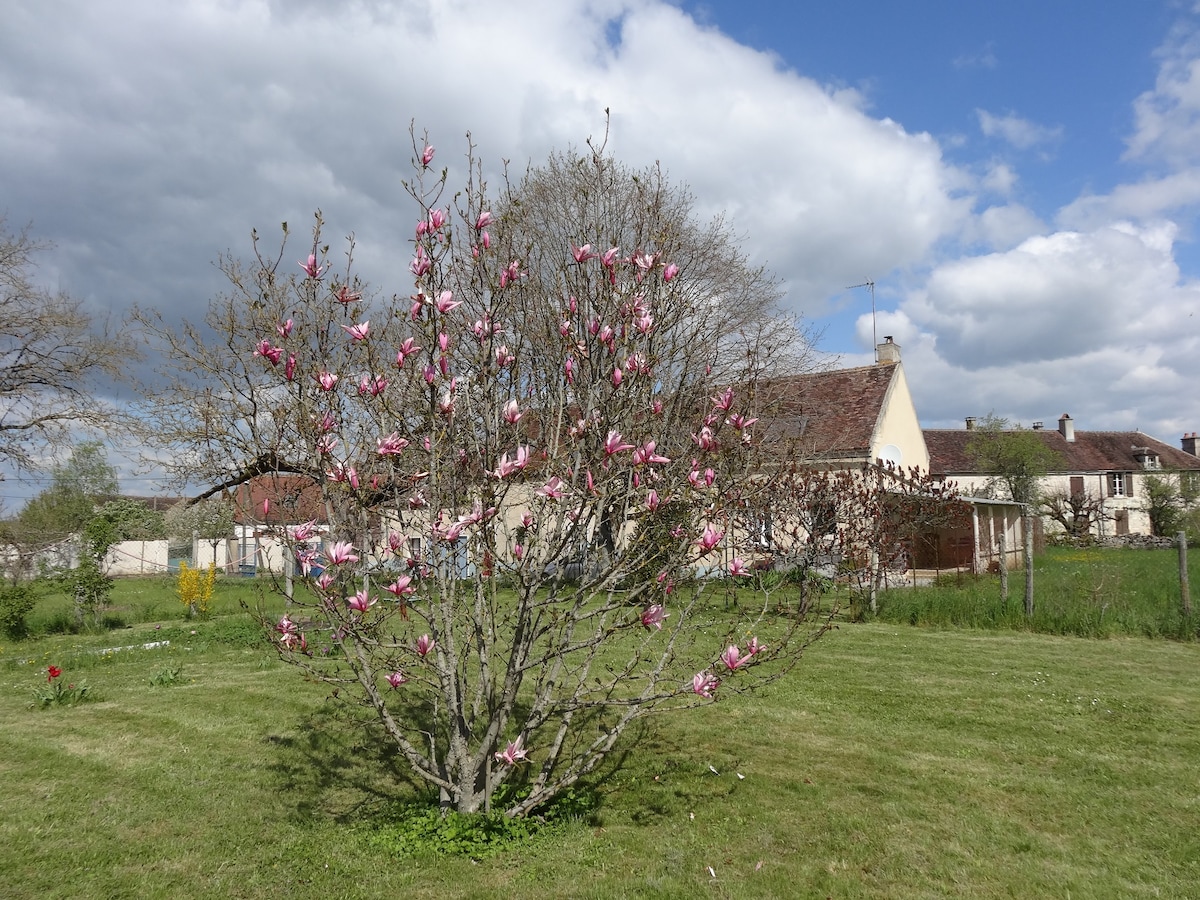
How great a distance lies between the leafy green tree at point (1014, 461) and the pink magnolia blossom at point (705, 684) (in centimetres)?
3511

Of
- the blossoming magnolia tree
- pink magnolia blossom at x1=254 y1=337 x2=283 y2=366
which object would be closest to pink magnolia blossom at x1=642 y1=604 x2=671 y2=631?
the blossoming magnolia tree

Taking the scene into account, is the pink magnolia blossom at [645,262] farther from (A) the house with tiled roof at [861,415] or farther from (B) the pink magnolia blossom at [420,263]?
(A) the house with tiled roof at [861,415]

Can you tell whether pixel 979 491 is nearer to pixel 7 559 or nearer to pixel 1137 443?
pixel 1137 443

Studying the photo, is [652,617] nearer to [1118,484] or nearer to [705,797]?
[705,797]

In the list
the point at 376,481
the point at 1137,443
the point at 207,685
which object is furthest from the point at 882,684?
the point at 1137,443

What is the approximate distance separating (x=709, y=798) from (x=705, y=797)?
3 cm

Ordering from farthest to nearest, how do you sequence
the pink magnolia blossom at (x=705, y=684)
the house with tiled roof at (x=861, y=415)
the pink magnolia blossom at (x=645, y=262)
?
the house with tiled roof at (x=861, y=415) → the pink magnolia blossom at (x=645, y=262) → the pink magnolia blossom at (x=705, y=684)

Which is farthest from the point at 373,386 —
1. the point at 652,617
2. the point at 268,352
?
the point at 652,617

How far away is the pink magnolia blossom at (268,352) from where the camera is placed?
3.54 meters

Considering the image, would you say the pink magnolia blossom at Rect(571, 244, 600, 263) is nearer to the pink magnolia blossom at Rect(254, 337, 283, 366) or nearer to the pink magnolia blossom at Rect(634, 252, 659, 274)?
the pink magnolia blossom at Rect(634, 252, 659, 274)

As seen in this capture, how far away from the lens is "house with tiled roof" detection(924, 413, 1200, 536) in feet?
133

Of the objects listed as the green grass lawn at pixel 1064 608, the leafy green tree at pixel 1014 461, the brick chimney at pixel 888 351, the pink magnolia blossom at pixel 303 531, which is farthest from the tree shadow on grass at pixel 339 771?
the leafy green tree at pixel 1014 461

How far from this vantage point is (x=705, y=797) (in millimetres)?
4863

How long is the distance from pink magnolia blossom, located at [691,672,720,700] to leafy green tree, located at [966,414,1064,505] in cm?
3511
